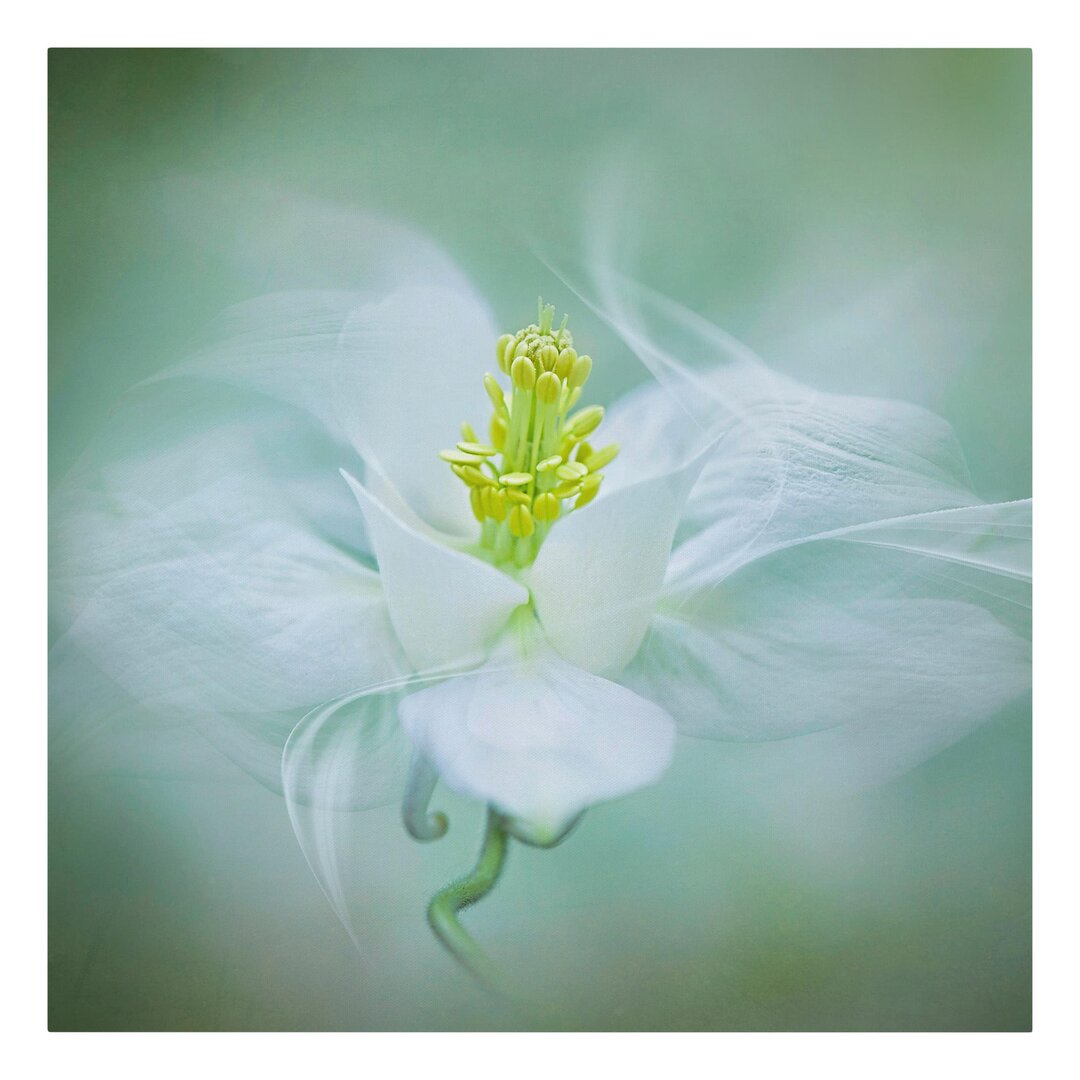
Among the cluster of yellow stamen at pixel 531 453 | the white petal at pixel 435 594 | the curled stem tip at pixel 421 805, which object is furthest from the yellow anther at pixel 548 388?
the curled stem tip at pixel 421 805

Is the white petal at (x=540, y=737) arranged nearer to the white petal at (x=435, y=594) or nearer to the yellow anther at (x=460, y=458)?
the white petal at (x=435, y=594)

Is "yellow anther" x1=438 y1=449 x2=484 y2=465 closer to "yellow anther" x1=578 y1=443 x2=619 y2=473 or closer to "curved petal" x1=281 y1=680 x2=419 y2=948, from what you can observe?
"yellow anther" x1=578 y1=443 x2=619 y2=473

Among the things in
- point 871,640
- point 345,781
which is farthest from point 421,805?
point 871,640

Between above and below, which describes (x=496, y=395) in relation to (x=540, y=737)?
above

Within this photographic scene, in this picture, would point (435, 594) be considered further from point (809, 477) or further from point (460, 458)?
point (809, 477)

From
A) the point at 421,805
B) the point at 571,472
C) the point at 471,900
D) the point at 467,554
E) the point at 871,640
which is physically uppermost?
the point at 571,472

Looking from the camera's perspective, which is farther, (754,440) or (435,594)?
(754,440)

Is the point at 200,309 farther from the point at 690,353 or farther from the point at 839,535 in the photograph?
the point at 839,535
